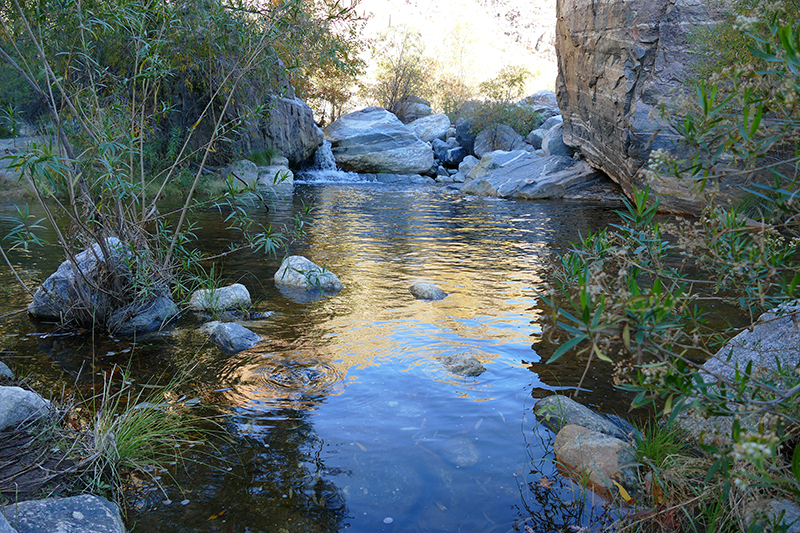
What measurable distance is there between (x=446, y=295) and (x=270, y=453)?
13.3 ft

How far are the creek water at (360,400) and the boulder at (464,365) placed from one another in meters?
0.07

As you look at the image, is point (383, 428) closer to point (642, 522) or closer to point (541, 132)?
point (642, 522)

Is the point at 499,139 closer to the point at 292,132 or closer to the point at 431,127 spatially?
the point at 431,127

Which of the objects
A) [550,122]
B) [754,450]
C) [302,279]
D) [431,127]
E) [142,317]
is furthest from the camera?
[431,127]

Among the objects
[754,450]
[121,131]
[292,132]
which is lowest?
[754,450]

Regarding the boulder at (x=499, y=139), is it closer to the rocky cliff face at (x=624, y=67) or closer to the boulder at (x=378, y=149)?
the boulder at (x=378, y=149)

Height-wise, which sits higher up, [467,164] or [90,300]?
[467,164]

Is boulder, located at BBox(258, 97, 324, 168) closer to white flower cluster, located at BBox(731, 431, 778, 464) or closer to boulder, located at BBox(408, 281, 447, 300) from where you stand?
boulder, located at BBox(408, 281, 447, 300)

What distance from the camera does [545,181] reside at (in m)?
19.0

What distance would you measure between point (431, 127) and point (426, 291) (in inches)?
978

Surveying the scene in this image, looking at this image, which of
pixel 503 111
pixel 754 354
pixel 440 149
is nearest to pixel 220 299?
pixel 754 354

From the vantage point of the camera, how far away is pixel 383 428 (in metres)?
3.90

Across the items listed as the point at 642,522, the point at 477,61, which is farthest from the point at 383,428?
the point at 477,61

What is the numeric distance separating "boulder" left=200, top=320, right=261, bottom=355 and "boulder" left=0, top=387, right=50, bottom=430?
180cm
